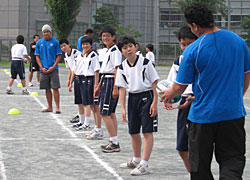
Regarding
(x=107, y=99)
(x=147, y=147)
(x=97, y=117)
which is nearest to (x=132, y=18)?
(x=97, y=117)

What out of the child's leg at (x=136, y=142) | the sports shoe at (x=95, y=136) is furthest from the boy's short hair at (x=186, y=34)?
the sports shoe at (x=95, y=136)

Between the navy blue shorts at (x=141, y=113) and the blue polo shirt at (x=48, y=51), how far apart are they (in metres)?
6.41

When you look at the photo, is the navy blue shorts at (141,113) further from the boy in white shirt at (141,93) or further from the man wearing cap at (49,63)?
the man wearing cap at (49,63)

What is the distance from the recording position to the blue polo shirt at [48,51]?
12984mm

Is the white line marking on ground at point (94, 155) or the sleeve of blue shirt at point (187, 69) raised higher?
the sleeve of blue shirt at point (187, 69)

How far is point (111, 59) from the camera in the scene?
8.61 meters

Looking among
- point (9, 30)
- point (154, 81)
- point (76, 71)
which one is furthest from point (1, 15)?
point (154, 81)

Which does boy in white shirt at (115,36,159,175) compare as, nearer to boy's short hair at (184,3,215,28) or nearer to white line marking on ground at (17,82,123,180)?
white line marking on ground at (17,82,123,180)

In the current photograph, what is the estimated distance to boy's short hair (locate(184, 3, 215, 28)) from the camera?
4500 mm

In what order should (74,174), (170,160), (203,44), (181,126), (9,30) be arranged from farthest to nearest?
1. (9,30)
2. (170,160)
3. (74,174)
4. (181,126)
5. (203,44)

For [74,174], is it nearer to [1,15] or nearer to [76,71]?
[76,71]

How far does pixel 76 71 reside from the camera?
10461 millimetres

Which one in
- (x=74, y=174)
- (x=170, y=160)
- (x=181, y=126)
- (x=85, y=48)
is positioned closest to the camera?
(x=181, y=126)

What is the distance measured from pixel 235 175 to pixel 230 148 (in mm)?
245
